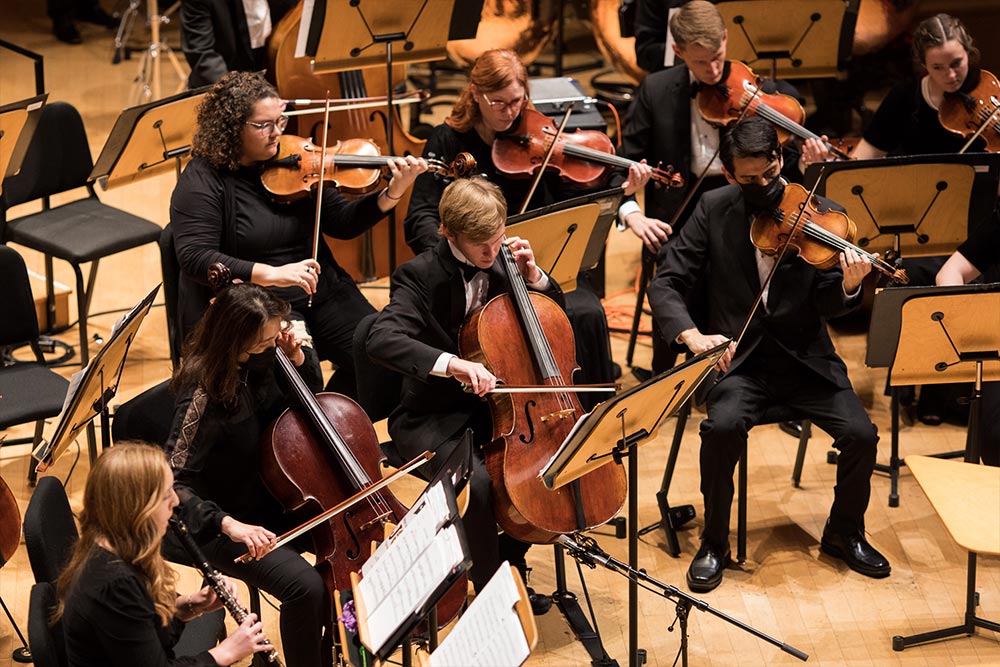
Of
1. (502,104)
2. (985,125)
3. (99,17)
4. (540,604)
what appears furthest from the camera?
(99,17)

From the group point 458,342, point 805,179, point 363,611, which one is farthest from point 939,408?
point 363,611

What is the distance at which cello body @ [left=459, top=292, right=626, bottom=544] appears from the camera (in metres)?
3.39

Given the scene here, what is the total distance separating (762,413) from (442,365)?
111cm

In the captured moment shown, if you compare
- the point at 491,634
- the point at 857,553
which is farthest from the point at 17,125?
the point at 857,553

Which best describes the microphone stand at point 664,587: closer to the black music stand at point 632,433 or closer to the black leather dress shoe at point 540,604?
the black music stand at point 632,433

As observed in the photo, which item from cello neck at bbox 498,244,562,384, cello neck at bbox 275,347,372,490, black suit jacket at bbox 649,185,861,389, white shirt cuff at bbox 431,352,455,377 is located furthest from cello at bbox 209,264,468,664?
black suit jacket at bbox 649,185,861,389

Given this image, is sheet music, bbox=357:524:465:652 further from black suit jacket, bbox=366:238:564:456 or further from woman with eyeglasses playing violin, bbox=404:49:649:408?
woman with eyeglasses playing violin, bbox=404:49:649:408

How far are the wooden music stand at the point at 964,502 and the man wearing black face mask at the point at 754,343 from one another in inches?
18.3

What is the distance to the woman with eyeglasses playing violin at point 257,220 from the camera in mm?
4062

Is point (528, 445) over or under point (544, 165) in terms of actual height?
under

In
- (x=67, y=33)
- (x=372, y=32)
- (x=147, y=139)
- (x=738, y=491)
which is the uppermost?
(x=372, y=32)

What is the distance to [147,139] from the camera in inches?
180

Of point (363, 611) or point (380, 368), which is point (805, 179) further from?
point (363, 611)

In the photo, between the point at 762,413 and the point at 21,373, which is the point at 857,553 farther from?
the point at 21,373
